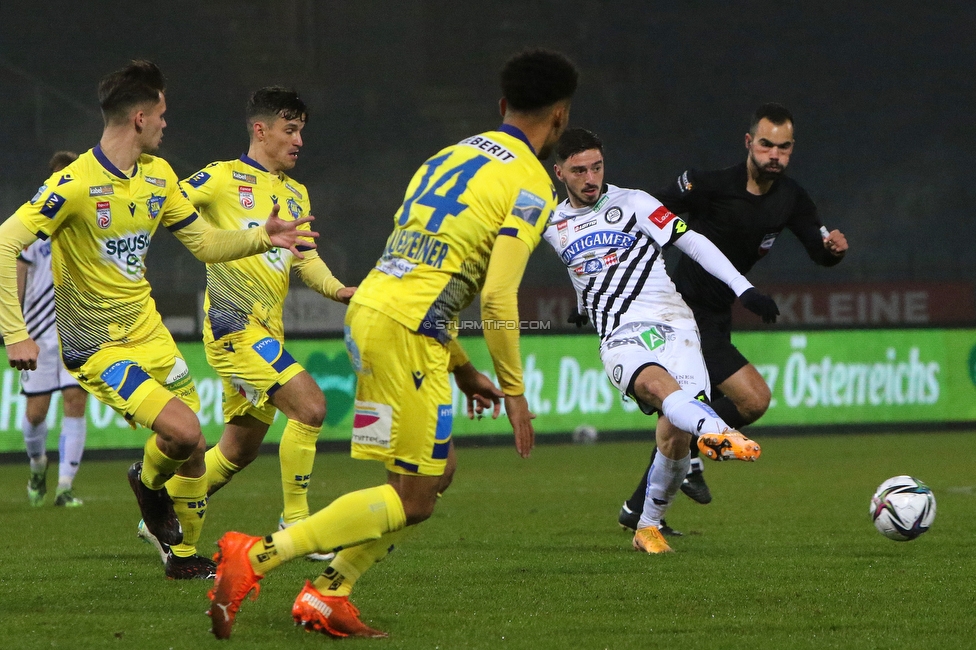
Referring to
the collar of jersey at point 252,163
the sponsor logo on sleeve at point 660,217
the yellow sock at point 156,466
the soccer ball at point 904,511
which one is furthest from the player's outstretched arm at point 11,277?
the soccer ball at point 904,511

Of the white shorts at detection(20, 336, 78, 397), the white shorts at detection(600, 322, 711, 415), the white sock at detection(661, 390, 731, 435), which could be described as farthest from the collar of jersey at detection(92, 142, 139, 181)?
the white shorts at detection(20, 336, 78, 397)

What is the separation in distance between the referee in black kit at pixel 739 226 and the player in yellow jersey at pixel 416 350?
3.32 m

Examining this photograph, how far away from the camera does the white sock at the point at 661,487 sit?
21.4ft

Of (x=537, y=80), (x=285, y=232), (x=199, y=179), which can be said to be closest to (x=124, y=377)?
(x=285, y=232)

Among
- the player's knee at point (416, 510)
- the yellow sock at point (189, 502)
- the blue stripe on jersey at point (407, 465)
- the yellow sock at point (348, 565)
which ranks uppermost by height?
the blue stripe on jersey at point (407, 465)

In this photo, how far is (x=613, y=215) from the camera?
6625mm

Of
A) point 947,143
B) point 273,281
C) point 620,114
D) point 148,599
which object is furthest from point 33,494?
point 947,143

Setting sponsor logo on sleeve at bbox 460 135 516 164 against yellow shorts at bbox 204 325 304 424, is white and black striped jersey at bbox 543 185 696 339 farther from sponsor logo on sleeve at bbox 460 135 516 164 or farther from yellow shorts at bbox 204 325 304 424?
sponsor logo on sleeve at bbox 460 135 516 164

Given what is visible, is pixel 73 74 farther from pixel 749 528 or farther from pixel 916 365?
pixel 749 528

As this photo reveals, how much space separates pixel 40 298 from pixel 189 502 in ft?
16.3

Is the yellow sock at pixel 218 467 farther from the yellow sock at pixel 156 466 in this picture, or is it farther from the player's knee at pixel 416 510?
the player's knee at pixel 416 510

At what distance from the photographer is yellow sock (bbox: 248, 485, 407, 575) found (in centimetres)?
411

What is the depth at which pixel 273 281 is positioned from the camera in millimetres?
6523

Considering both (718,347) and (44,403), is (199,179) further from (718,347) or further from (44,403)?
(44,403)
